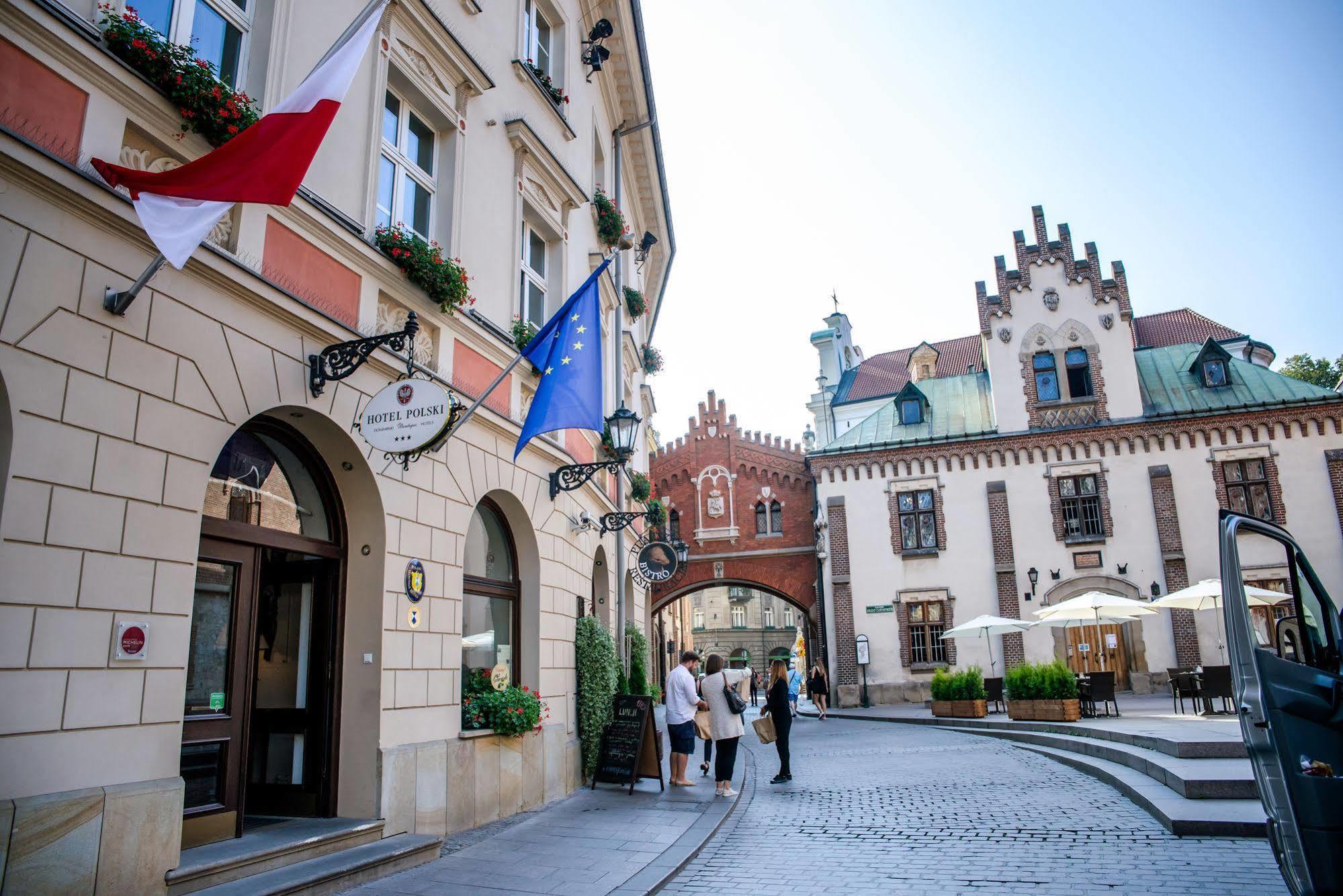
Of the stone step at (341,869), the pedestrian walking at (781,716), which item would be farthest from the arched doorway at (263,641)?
the pedestrian walking at (781,716)

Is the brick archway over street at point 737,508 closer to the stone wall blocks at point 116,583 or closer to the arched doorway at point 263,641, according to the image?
the arched doorway at point 263,641

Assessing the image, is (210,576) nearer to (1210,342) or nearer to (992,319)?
(992,319)

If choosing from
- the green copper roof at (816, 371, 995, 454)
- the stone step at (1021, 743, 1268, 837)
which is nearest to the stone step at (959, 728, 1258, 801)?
the stone step at (1021, 743, 1268, 837)

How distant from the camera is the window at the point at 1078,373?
31750 millimetres

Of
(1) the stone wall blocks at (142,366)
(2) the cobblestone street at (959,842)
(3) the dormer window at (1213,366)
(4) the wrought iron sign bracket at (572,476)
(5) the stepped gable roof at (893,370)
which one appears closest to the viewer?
(1) the stone wall blocks at (142,366)

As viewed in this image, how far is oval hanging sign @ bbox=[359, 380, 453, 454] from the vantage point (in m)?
7.07

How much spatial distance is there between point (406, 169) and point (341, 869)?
261 inches

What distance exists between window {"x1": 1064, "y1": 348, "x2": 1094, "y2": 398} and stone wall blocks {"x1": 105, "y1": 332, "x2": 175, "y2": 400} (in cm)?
3115

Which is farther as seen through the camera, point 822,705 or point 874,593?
point 874,593

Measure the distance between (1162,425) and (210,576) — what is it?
30767 millimetres

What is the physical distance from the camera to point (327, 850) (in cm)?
686

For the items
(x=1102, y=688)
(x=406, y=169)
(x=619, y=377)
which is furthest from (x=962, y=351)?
(x=406, y=169)

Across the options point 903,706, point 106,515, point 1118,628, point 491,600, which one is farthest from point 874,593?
point 106,515

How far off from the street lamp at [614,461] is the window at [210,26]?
631cm
